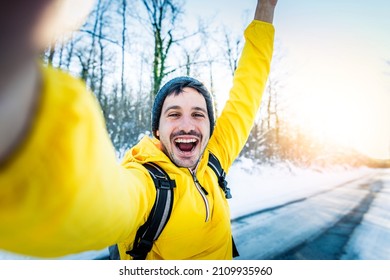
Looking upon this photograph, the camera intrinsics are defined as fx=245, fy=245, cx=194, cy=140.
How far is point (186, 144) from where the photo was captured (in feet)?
2.96

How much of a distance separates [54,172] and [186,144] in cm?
72

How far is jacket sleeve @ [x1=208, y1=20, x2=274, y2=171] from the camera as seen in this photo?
105 centimetres

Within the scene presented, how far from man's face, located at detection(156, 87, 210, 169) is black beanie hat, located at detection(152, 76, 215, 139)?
2cm

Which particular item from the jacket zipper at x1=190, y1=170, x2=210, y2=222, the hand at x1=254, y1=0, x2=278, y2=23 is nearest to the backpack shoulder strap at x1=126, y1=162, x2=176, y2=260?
the jacket zipper at x1=190, y1=170, x2=210, y2=222

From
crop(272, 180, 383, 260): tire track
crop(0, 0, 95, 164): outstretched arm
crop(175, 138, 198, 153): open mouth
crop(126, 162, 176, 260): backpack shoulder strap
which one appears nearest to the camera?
crop(0, 0, 95, 164): outstretched arm

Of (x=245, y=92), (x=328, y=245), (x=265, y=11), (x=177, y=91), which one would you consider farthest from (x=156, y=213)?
(x=328, y=245)

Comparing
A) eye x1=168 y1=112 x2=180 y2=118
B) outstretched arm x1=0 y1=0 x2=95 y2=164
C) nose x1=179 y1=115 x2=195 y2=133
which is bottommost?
outstretched arm x1=0 y1=0 x2=95 y2=164

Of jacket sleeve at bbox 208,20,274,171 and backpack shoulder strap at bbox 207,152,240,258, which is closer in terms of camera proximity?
backpack shoulder strap at bbox 207,152,240,258

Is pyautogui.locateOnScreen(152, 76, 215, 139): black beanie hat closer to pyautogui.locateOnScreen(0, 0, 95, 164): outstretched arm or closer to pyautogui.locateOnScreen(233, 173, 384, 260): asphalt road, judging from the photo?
pyautogui.locateOnScreen(0, 0, 95, 164): outstretched arm

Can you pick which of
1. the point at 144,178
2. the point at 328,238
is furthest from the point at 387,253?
the point at 144,178

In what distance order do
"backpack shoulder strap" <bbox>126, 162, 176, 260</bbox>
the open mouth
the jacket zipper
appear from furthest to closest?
1. the open mouth
2. the jacket zipper
3. "backpack shoulder strap" <bbox>126, 162, 176, 260</bbox>

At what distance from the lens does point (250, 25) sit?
1079mm

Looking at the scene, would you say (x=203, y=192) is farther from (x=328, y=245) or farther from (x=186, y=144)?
(x=328, y=245)
